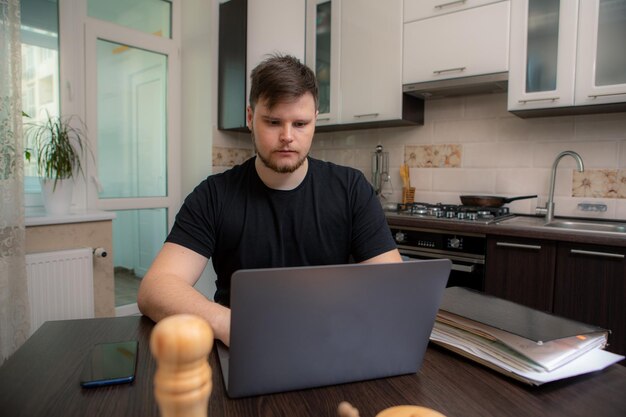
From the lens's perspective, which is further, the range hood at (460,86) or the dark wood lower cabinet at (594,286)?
the range hood at (460,86)

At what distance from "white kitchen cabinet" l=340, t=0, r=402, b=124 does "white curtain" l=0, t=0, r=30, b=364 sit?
1.81 m

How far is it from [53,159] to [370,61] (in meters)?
1.91

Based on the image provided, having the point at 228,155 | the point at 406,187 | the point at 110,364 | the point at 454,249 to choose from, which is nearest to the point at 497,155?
the point at 406,187

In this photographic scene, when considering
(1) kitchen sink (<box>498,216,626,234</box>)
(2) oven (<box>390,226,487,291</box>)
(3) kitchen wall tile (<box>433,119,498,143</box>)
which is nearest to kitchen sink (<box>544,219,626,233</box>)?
(1) kitchen sink (<box>498,216,626,234</box>)

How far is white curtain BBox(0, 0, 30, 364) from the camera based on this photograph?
6.38 feet

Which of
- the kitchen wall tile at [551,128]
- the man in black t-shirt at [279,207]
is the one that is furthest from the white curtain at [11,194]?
the kitchen wall tile at [551,128]

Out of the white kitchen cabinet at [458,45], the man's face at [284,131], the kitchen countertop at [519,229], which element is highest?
the white kitchen cabinet at [458,45]

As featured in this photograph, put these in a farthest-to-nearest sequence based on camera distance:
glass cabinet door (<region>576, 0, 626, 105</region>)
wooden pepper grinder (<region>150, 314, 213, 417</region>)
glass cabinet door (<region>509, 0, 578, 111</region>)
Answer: glass cabinet door (<region>509, 0, 578, 111</region>) → glass cabinet door (<region>576, 0, 626, 105</region>) → wooden pepper grinder (<region>150, 314, 213, 417</region>)

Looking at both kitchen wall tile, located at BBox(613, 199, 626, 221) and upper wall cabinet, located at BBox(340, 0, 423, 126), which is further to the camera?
upper wall cabinet, located at BBox(340, 0, 423, 126)

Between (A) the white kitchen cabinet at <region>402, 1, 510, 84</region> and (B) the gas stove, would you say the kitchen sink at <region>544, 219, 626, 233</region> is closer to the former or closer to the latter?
(B) the gas stove

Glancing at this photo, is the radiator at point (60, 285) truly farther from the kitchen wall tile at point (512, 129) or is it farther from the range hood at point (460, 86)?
the kitchen wall tile at point (512, 129)

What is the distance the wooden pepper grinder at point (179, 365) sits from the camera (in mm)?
264

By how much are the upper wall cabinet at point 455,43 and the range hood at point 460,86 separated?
0.02 meters

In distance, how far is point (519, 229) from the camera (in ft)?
6.39
